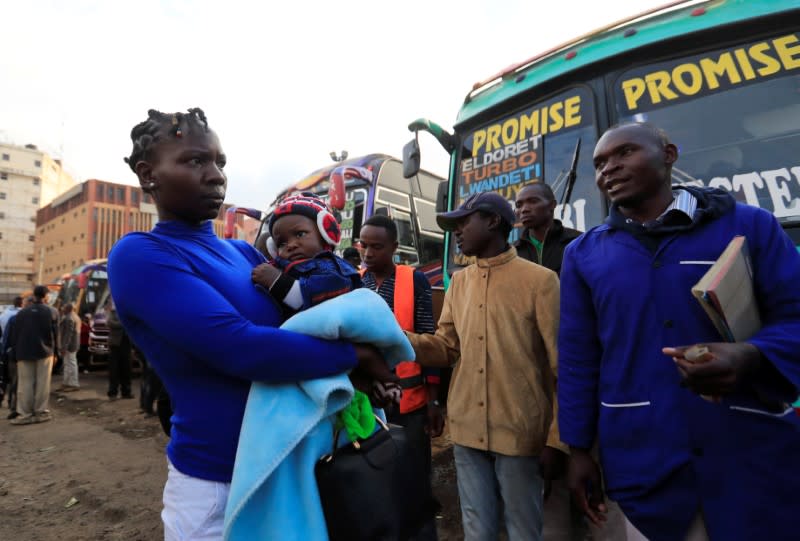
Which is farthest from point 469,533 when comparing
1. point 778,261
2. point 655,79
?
point 655,79

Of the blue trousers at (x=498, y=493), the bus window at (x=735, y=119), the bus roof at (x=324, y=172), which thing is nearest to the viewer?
the blue trousers at (x=498, y=493)

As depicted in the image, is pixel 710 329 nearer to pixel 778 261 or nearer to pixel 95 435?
pixel 778 261

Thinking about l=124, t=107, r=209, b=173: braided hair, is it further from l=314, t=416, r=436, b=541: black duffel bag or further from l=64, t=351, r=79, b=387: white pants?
l=64, t=351, r=79, b=387: white pants

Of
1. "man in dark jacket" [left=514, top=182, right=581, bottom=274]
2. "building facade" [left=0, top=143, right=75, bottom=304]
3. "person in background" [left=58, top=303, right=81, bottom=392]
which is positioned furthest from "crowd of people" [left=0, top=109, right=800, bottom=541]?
"building facade" [left=0, top=143, right=75, bottom=304]

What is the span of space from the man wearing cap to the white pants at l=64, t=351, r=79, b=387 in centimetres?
1066

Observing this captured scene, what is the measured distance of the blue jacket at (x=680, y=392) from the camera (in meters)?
1.29

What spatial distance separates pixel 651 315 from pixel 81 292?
16452 mm

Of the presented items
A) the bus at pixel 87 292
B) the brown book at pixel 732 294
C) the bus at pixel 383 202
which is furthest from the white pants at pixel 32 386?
the brown book at pixel 732 294

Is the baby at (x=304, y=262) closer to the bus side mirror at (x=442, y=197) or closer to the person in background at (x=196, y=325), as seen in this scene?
the person in background at (x=196, y=325)

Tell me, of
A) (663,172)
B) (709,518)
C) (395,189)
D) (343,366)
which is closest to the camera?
(343,366)

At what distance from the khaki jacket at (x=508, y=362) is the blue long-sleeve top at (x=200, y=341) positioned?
115 centimetres

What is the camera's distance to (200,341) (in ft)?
3.62

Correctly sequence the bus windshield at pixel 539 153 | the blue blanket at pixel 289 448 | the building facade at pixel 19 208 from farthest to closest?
the building facade at pixel 19 208, the bus windshield at pixel 539 153, the blue blanket at pixel 289 448

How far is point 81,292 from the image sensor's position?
14.2 meters
